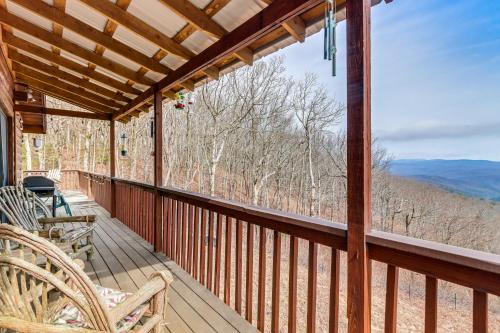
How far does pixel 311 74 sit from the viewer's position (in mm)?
14742

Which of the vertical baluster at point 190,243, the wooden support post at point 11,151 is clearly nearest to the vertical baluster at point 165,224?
the vertical baluster at point 190,243

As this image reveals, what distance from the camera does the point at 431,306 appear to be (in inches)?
51.2

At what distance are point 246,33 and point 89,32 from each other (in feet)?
6.07

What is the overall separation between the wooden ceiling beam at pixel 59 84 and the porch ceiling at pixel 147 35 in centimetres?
11

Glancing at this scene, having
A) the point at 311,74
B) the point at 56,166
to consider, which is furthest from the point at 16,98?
the point at 56,166

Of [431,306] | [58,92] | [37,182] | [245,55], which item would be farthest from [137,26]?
[37,182]

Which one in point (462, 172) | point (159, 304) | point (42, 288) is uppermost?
point (462, 172)

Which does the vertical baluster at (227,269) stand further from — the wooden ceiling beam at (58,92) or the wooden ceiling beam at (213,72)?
the wooden ceiling beam at (58,92)

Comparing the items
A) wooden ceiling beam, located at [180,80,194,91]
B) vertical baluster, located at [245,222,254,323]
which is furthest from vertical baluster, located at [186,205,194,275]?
wooden ceiling beam, located at [180,80,194,91]

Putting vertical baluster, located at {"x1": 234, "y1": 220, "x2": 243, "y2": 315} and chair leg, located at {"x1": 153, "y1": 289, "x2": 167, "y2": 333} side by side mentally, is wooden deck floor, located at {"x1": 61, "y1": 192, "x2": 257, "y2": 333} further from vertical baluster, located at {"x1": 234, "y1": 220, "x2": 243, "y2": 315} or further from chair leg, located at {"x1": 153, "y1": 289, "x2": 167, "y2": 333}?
chair leg, located at {"x1": 153, "y1": 289, "x2": 167, "y2": 333}

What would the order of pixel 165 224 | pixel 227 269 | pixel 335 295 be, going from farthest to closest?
pixel 165 224 → pixel 227 269 → pixel 335 295

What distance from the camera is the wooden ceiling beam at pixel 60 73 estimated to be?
171 inches

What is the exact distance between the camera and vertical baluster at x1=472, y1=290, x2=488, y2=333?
3.68 ft

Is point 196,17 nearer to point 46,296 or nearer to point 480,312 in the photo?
point 46,296
